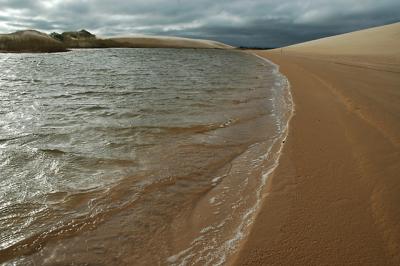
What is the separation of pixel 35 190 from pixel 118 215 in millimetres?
1278

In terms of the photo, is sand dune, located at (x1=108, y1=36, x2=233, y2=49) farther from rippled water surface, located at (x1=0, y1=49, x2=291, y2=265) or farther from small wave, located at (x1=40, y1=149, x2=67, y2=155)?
small wave, located at (x1=40, y1=149, x2=67, y2=155)

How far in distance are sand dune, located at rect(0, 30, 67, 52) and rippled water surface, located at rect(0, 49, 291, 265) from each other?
211ft

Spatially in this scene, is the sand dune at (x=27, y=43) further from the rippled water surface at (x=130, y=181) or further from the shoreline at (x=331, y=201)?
the shoreline at (x=331, y=201)

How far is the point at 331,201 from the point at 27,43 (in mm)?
73985

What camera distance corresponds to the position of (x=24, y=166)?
4562mm

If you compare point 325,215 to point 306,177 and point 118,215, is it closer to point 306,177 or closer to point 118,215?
point 306,177

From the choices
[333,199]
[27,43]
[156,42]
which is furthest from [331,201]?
[156,42]

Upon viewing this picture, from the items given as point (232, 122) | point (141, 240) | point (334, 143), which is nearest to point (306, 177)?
point (334, 143)

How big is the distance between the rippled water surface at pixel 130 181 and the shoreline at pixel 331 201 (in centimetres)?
29

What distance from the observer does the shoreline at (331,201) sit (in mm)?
2633

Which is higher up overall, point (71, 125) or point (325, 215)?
point (71, 125)

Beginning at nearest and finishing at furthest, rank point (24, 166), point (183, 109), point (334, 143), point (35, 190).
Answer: point (35, 190) → point (24, 166) → point (334, 143) → point (183, 109)

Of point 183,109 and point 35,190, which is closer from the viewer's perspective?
point 35,190

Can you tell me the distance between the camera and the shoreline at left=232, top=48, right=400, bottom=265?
2.63 m
